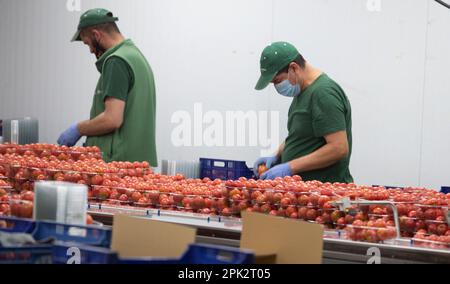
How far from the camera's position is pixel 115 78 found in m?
5.57

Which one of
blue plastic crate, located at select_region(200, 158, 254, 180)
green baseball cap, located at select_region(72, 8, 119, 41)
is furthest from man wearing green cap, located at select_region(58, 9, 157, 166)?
blue plastic crate, located at select_region(200, 158, 254, 180)

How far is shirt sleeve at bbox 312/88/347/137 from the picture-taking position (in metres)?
4.97

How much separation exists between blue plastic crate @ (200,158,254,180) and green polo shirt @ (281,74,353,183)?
3.32ft

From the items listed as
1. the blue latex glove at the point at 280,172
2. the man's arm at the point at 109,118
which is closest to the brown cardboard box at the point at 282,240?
the blue latex glove at the point at 280,172

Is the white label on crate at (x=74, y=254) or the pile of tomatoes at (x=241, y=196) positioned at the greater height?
the pile of tomatoes at (x=241, y=196)

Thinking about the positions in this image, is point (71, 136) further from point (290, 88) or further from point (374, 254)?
point (374, 254)

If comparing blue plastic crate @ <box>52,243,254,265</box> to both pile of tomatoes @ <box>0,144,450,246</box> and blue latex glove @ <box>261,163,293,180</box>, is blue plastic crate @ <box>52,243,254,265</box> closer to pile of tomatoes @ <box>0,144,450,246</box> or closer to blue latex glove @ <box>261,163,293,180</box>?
pile of tomatoes @ <box>0,144,450,246</box>

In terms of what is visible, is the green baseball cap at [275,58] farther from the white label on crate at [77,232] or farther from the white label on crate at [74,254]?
the white label on crate at [77,232]

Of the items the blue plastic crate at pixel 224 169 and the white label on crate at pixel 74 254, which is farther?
the blue plastic crate at pixel 224 169

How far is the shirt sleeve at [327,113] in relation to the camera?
4.97 m

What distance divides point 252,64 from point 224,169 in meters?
1.06

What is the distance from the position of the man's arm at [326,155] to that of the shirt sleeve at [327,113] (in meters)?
0.04
